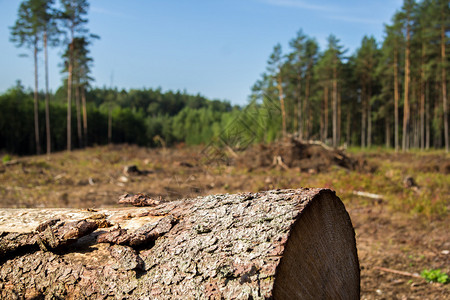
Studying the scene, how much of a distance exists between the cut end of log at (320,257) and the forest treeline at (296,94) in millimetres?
12456

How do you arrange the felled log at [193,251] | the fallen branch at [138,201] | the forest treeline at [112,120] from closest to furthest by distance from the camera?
1. the felled log at [193,251]
2. the fallen branch at [138,201]
3. the forest treeline at [112,120]

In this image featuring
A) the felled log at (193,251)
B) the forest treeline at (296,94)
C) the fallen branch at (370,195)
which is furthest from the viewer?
the forest treeline at (296,94)

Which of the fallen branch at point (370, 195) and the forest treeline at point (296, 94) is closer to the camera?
the fallen branch at point (370, 195)

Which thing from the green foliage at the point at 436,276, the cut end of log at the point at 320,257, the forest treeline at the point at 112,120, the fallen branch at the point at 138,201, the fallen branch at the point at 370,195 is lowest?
the green foliage at the point at 436,276

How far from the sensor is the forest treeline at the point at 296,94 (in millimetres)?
26234

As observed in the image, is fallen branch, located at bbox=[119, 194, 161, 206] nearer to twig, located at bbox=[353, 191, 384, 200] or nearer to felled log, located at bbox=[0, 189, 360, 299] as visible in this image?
felled log, located at bbox=[0, 189, 360, 299]

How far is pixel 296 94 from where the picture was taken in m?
39.5

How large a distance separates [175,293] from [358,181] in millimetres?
8407

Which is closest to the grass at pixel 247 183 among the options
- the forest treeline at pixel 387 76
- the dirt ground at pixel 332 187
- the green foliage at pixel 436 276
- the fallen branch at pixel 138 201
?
the dirt ground at pixel 332 187

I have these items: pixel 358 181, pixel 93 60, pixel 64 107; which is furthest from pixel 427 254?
pixel 64 107

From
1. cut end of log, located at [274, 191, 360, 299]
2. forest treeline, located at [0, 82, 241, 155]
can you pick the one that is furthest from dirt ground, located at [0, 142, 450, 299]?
forest treeline, located at [0, 82, 241, 155]

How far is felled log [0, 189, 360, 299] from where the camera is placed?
1.26m

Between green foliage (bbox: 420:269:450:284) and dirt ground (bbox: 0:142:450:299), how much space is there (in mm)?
87

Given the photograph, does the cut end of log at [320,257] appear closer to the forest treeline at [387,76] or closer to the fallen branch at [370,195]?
the fallen branch at [370,195]
